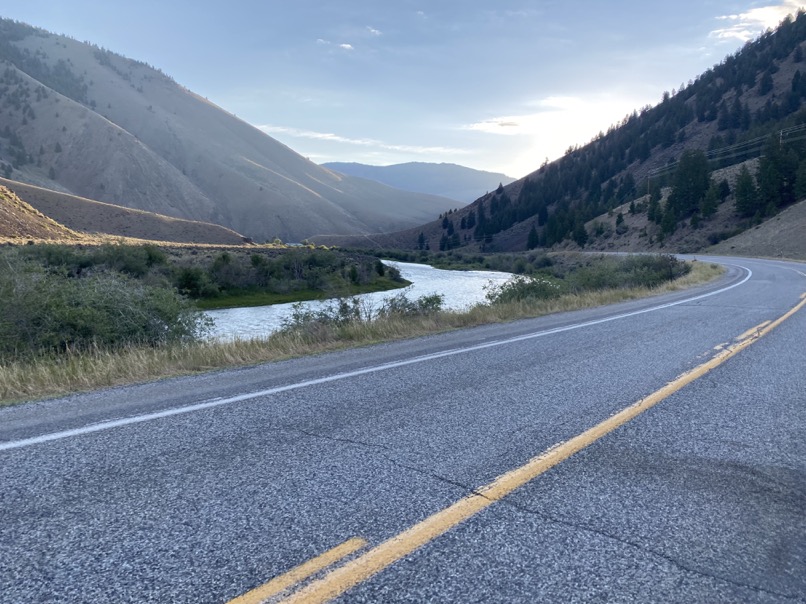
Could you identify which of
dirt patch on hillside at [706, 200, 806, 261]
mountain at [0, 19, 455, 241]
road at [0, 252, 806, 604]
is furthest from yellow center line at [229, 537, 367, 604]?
mountain at [0, 19, 455, 241]

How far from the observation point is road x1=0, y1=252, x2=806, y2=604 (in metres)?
3.02

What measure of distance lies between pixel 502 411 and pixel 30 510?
394 centimetres

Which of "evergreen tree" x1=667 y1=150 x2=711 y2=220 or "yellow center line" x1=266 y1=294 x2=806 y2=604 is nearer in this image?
"yellow center line" x1=266 y1=294 x2=806 y2=604

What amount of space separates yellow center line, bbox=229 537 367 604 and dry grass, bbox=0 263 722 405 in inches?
186

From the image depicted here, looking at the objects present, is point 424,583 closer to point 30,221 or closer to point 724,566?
point 724,566

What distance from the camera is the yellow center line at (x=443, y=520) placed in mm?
2914

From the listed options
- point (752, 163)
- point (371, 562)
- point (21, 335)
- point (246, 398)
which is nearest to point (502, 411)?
point (246, 398)

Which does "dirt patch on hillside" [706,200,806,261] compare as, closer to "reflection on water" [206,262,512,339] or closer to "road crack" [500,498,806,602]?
"reflection on water" [206,262,512,339]

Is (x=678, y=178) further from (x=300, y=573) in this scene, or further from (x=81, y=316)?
(x=300, y=573)

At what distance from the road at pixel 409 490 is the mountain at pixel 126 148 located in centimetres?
10903

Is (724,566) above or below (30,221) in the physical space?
below

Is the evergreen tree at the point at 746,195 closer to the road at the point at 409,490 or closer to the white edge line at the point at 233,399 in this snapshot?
the white edge line at the point at 233,399

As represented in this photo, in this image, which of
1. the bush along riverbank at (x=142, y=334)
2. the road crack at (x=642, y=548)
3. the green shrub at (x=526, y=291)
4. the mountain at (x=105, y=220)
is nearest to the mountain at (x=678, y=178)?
the green shrub at (x=526, y=291)

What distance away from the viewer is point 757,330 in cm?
1203
